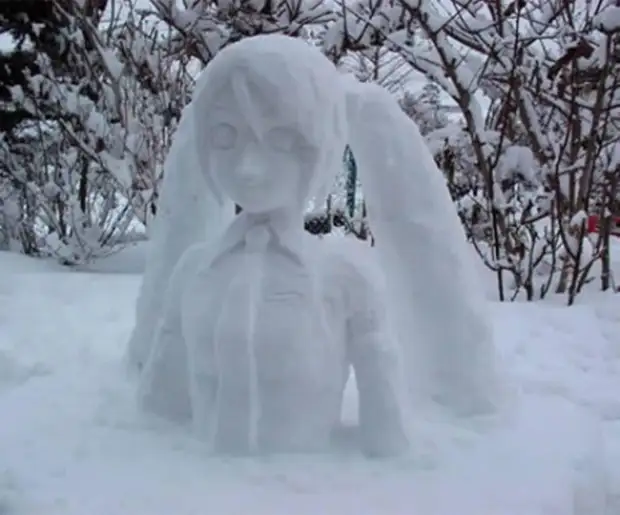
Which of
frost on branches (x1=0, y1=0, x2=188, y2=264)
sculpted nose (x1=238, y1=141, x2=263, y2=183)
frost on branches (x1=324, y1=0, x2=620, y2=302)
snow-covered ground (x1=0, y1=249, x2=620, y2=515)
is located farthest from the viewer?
frost on branches (x1=0, y1=0, x2=188, y2=264)

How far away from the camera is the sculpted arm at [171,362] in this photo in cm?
199

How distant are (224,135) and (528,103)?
3.70 m

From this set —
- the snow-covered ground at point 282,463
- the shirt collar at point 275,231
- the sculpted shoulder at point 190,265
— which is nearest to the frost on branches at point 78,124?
the snow-covered ground at point 282,463

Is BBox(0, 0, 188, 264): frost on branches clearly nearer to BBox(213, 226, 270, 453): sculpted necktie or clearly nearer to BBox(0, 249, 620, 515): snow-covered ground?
BBox(0, 249, 620, 515): snow-covered ground

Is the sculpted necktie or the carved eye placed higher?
the carved eye

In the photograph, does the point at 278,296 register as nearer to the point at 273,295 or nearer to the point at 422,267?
the point at 273,295

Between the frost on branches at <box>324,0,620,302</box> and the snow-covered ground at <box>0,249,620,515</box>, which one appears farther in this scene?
the frost on branches at <box>324,0,620,302</box>

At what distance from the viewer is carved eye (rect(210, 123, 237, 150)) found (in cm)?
179

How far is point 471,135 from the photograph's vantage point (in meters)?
4.88

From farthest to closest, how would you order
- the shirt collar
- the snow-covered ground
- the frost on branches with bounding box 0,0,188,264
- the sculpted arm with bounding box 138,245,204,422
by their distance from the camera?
the frost on branches with bounding box 0,0,188,264 < the sculpted arm with bounding box 138,245,204,422 < the shirt collar < the snow-covered ground

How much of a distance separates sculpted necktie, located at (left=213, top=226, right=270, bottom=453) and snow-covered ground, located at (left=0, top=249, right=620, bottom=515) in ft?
0.22

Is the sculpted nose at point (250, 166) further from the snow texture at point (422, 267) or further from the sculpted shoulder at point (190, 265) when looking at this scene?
the snow texture at point (422, 267)

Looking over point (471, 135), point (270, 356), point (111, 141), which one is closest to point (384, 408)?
point (270, 356)

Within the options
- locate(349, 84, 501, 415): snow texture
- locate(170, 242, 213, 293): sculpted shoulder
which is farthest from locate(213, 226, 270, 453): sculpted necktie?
locate(349, 84, 501, 415): snow texture
